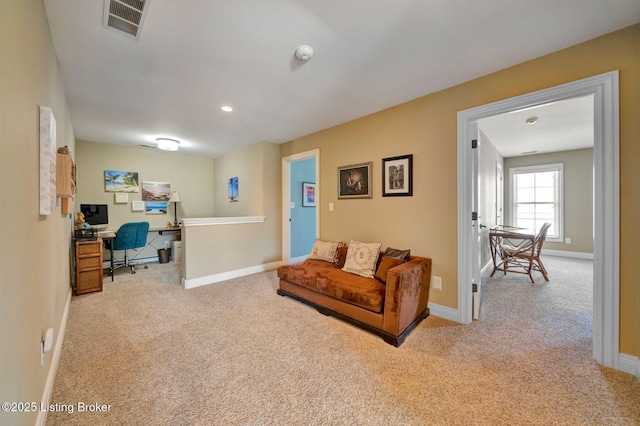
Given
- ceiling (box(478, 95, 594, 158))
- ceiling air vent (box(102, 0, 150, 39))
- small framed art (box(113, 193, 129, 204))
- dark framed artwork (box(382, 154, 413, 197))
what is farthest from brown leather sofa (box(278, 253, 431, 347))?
small framed art (box(113, 193, 129, 204))

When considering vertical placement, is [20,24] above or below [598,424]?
above

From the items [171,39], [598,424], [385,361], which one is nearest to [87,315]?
[171,39]

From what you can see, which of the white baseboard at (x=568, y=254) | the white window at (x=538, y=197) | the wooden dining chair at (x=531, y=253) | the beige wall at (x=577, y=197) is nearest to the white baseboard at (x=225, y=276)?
the wooden dining chair at (x=531, y=253)

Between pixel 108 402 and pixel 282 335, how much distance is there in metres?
1.20

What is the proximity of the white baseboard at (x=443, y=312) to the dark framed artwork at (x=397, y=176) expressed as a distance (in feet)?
4.09

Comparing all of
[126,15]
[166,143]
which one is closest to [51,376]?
[126,15]

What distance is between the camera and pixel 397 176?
287 centimetres

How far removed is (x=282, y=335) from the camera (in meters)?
2.19

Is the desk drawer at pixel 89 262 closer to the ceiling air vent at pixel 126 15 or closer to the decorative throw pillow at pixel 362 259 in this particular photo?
the ceiling air vent at pixel 126 15

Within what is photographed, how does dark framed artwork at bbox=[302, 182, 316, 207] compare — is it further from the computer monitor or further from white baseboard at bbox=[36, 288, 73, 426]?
white baseboard at bbox=[36, 288, 73, 426]

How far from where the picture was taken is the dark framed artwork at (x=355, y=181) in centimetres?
317

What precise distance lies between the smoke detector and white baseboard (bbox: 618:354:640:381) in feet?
10.3

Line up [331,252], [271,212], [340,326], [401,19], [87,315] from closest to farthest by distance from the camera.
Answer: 1. [401,19]
2. [340,326]
3. [87,315]
4. [331,252]
5. [271,212]

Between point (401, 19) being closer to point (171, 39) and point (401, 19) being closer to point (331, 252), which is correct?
point (171, 39)
